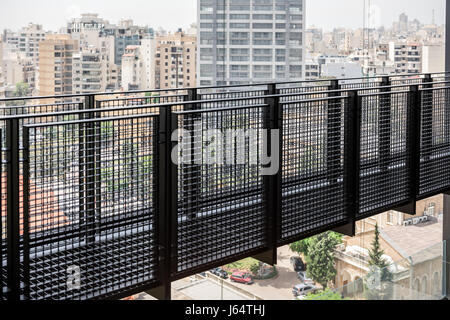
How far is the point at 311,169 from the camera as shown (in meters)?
4.29

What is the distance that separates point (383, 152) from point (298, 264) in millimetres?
5109

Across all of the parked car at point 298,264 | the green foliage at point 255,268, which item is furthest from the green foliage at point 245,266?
the parked car at point 298,264

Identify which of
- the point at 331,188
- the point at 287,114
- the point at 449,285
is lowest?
the point at 449,285

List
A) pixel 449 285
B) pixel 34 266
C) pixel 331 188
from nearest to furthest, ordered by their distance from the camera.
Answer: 1. pixel 34 266
2. pixel 331 188
3. pixel 449 285

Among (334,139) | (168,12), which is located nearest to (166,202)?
(334,139)

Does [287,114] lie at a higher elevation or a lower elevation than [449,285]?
higher

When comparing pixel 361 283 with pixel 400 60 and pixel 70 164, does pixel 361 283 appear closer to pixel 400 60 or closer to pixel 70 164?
pixel 70 164

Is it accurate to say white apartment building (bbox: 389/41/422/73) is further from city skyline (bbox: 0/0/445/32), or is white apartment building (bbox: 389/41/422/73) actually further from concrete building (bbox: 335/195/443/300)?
concrete building (bbox: 335/195/443/300)

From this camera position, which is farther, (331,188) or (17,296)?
(331,188)

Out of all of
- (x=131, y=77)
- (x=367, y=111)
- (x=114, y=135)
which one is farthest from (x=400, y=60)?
(x=114, y=135)

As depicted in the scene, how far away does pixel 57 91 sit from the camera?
8.91m

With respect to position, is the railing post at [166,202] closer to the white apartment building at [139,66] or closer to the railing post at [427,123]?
the railing post at [427,123]

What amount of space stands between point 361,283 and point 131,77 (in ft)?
19.3

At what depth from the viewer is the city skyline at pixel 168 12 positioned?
8.36m
